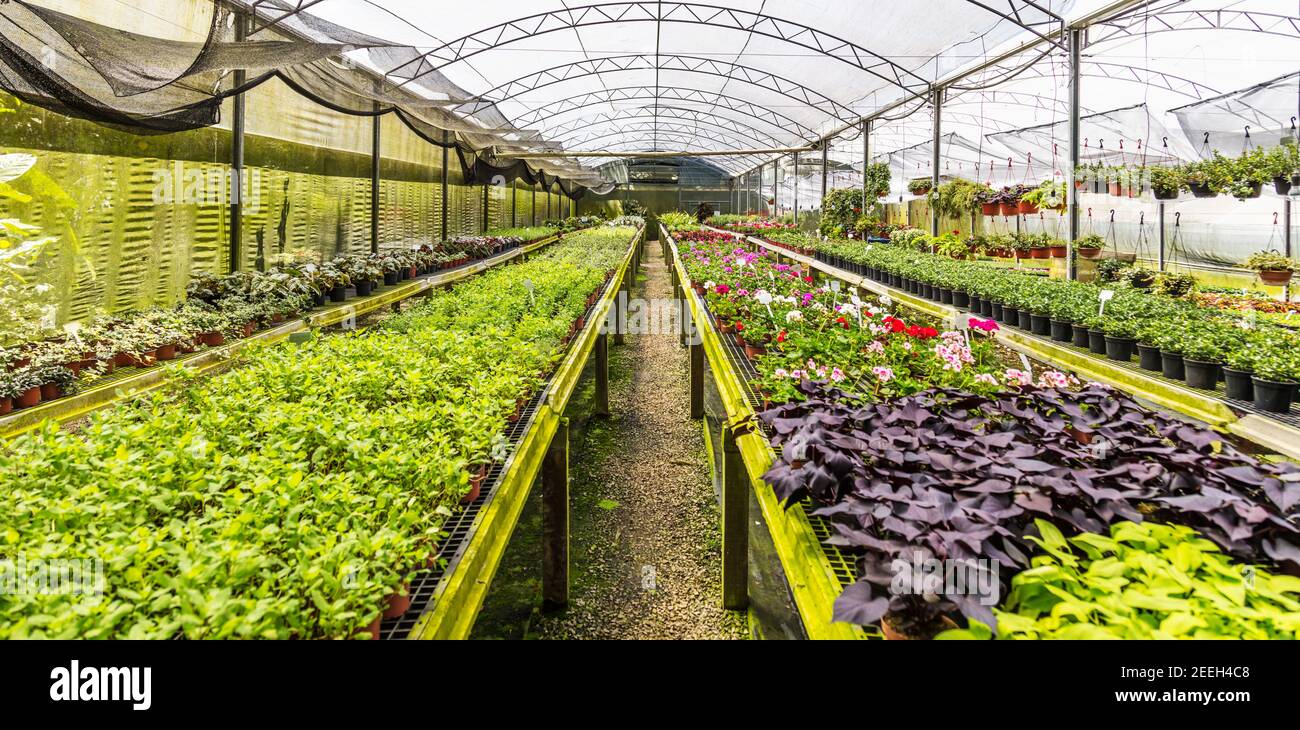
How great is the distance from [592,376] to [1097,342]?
4.82 meters

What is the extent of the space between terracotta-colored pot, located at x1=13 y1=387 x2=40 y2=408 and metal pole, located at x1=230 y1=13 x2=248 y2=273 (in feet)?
10.7

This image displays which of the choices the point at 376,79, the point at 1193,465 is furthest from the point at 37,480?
the point at 376,79

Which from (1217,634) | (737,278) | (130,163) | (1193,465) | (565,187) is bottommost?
(1217,634)

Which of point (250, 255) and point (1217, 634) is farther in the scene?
point (250, 255)

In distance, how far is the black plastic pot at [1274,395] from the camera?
101 inches

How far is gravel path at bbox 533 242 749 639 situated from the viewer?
293cm

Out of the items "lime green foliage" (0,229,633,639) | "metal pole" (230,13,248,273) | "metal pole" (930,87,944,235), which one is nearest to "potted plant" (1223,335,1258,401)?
"lime green foliage" (0,229,633,639)

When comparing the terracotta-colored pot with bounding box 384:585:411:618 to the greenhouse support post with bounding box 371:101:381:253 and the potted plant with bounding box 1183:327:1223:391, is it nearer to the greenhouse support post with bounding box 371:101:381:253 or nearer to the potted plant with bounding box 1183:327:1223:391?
the potted plant with bounding box 1183:327:1223:391

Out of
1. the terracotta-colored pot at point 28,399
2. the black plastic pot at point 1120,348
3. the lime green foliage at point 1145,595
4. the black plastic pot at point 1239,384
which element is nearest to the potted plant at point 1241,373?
the black plastic pot at point 1239,384

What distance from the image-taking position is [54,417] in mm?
2633

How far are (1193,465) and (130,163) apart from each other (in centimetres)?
595

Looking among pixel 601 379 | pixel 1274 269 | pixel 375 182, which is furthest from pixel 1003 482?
pixel 375 182

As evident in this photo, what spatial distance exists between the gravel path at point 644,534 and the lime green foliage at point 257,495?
1.01 meters

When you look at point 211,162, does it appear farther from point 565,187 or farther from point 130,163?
point 565,187
